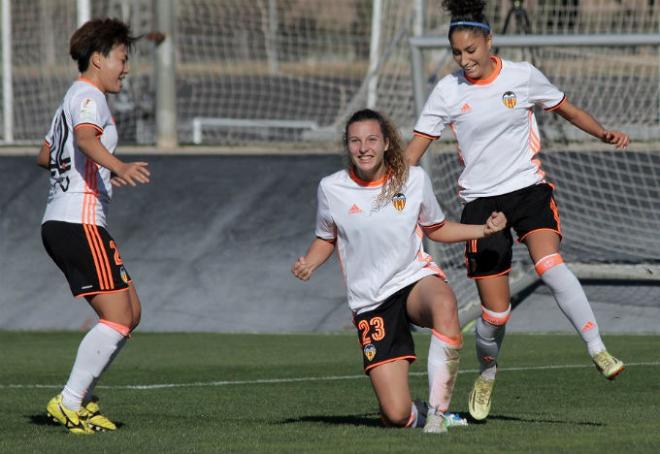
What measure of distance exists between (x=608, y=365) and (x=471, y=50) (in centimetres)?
190

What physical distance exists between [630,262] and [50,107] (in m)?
11.2

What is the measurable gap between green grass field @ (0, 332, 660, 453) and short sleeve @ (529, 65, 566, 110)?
1.70 meters

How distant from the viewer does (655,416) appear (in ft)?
23.6

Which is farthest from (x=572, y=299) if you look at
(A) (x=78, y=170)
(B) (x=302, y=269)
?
(A) (x=78, y=170)

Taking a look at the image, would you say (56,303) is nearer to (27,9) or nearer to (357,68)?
(27,9)

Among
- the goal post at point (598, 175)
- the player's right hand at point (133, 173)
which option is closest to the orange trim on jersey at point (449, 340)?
the player's right hand at point (133, 173)

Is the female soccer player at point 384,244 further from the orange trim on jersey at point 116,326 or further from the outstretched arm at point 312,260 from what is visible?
the orange trim on jersey at point 116,326

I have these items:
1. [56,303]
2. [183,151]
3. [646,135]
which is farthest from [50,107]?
[646,135]

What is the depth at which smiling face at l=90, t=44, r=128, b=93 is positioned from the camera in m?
7.42

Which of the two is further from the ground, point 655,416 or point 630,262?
point 655,416

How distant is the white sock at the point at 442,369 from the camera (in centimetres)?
674

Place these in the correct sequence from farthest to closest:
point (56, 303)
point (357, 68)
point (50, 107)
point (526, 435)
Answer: point (357, 68) < point (50, 107) < point (56, 303) < point (526, 435)

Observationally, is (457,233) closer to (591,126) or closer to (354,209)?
(354,209)

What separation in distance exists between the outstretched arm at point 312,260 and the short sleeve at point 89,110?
120 cm
